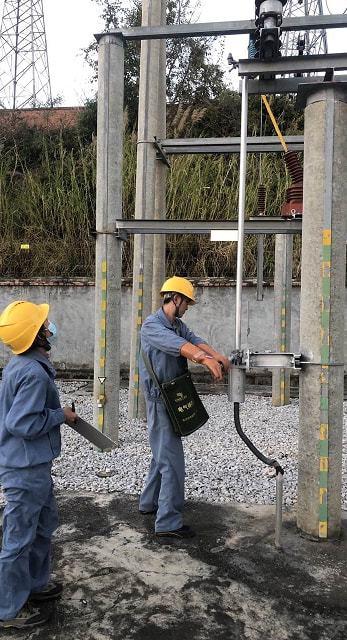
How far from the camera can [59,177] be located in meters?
12.7

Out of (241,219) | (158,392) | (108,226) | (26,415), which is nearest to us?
(26,415)

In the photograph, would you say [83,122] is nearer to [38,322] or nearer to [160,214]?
[160,214]

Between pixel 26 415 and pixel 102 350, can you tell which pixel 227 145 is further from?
pixel 26 415

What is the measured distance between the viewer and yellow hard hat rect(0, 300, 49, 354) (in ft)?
8.91

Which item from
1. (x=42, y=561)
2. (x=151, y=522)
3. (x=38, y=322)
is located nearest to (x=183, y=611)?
(x=42, y=561)

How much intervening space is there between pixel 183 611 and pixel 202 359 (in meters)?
1.42

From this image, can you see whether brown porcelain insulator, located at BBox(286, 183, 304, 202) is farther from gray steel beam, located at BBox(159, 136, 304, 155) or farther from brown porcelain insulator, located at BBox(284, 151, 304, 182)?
gray steel beam, located at BBox(159, 136, 304, 155)

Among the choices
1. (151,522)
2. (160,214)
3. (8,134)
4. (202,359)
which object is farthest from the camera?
(8,134)

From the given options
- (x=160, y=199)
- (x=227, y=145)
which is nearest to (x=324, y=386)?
(x=227, y=145)

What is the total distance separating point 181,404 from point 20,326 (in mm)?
1402

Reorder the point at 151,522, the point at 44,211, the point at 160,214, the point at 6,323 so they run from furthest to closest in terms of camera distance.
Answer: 1. the point at 44,211
2. the point at 160,214
3. the point at 151,522
4. the point at 6,323

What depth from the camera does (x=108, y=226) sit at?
5.56 m

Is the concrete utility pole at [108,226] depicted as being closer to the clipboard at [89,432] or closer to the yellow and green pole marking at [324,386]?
the clipboard at [89,432]

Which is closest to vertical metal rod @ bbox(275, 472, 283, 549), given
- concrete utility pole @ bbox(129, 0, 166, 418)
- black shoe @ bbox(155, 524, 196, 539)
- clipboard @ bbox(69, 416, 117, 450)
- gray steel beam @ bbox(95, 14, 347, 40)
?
black shoe @ bbox(155, 524, 196, 539)
